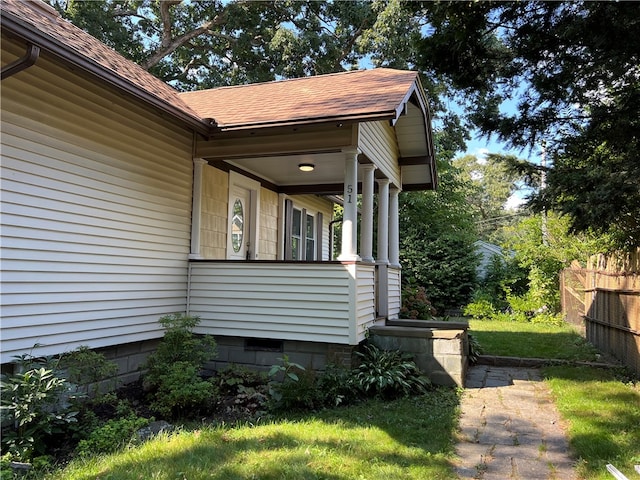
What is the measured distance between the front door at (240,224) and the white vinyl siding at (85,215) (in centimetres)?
143

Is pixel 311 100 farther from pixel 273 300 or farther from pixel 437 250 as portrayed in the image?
pixel 437 250

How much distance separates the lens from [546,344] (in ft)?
30.4

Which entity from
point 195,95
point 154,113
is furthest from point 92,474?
point 195,95

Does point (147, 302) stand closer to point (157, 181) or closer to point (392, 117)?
point (157, 181)

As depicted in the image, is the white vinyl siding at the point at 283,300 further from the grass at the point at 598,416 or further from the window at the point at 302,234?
the window at the point at 302,234

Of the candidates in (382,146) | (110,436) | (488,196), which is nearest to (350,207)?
(382,146)

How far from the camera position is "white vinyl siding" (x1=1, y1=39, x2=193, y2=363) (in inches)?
168

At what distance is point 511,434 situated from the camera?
434cm

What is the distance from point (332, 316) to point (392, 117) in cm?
261

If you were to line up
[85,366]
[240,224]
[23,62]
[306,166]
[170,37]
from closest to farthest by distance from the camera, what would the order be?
[23,62]
[85,366]
[306,166]
[240,224]
[170,37]

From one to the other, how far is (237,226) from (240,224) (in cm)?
13

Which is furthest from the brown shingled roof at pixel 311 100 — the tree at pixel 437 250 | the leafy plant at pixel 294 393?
the tree at pixel 437 250

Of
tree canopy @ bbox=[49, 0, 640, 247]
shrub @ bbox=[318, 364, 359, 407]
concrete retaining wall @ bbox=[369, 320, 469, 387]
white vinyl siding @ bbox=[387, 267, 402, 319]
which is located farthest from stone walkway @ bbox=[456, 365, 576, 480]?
tree canopy @ bbox=[49, 0, 640, 247]

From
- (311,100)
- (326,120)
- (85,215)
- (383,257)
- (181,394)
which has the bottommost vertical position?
(181,394)
